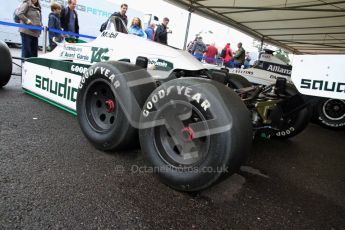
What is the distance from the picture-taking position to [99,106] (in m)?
2.75

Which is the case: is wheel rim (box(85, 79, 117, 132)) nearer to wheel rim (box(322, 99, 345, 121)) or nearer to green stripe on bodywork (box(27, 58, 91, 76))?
green stripe on bodywork (box(27, 58, 91, 76))

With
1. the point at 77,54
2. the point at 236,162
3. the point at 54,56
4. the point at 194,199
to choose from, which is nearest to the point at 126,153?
the point at 194,199

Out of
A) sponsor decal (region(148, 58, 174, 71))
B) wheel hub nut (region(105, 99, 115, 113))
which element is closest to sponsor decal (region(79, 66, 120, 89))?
wheel hub nut (region(105, 99, 115, 113))

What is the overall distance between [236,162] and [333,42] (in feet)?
44.1

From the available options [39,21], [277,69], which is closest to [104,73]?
[39,21]

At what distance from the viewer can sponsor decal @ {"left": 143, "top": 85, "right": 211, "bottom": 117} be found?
1.87 meters

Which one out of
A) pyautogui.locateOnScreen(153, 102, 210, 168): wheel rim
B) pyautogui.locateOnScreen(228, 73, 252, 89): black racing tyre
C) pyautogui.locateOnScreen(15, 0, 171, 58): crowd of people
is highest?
pyautogui.locateOnScreen(15, 0, 171, 58): crowd of people

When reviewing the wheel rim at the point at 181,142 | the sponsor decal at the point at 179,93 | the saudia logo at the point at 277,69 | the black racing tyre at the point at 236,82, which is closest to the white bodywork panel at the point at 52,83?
the sponsor decal at the point at 179,93

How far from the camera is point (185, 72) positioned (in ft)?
11.1

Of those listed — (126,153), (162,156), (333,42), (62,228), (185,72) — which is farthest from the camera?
(333,42)

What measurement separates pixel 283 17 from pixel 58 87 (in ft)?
27.3

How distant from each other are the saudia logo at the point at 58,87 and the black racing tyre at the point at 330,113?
13.7ft

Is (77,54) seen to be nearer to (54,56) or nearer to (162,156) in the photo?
(54,56)

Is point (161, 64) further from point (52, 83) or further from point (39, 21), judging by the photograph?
point (39, 21)
